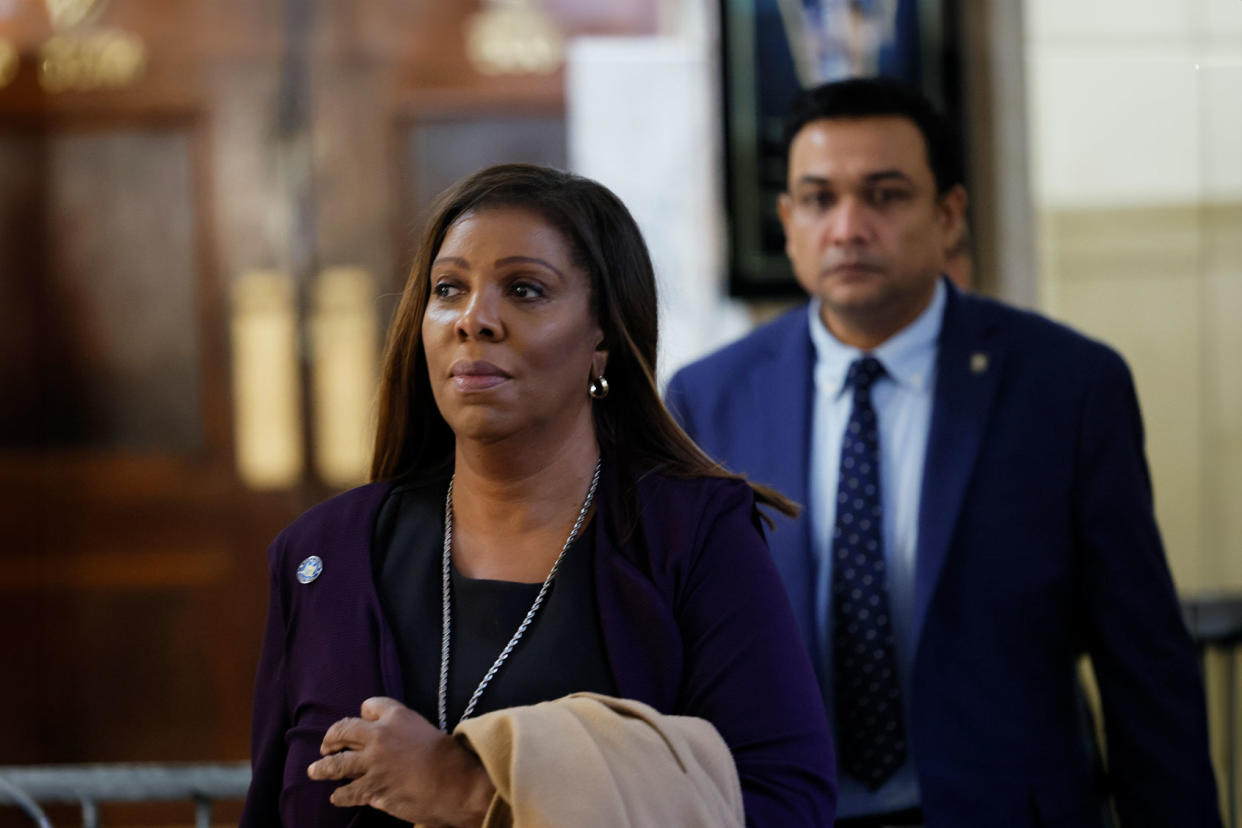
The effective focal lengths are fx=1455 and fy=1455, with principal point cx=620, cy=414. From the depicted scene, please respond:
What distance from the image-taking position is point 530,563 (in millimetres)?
1590

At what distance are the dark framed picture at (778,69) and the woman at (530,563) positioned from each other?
2.73m

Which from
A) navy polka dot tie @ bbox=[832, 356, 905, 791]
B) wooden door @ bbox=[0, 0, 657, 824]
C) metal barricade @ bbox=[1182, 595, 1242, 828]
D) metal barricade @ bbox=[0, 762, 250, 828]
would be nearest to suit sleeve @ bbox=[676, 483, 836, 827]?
navy polka dot tie @ bbox=[832, 356, 905, 791]

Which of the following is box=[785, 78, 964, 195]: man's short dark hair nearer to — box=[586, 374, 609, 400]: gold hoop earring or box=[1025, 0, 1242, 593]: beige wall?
box=[586, 374, 609, 400]: gold hoop earring

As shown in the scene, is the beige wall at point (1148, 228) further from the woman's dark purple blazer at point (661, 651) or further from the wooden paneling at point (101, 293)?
the woman's dark purple blazer at point (661, 651)

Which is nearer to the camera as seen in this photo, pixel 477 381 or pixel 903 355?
pixel 477 381

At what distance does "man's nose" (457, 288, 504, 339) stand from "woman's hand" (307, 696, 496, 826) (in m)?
0.39

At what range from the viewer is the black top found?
1.50 metres

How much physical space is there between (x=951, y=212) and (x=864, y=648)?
862mm

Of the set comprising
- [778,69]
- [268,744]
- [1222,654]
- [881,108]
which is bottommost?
[1222,654]

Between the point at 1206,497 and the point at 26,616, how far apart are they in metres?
3.71

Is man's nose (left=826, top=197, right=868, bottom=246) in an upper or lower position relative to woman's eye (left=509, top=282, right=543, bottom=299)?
upper

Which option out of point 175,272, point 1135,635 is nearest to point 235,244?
point 175,272

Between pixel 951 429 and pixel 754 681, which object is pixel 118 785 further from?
pixel 951 429

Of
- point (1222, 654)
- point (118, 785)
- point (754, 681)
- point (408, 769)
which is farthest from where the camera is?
point (1222, 654)
